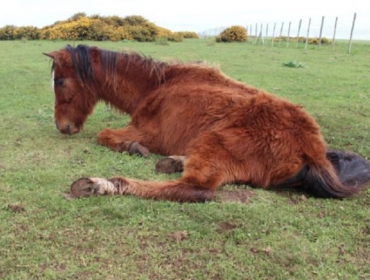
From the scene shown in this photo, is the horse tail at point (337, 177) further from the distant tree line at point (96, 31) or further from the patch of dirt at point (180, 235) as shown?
the distant tree line at point (96, 31)

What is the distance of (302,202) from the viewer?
348 centimetres

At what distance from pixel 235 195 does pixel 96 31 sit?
87.4 ft

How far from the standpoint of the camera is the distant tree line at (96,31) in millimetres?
28375

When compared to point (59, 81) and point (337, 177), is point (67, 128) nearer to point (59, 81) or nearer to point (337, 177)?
point (59, 81)

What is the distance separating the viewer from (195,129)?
409 centimetres

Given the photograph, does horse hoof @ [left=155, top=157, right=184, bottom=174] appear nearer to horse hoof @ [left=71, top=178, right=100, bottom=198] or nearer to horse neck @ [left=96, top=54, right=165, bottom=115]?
horse hoof @ [left=71, top=178, right=100, bottom=198]

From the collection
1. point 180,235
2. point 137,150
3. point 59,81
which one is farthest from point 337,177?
point 59,81

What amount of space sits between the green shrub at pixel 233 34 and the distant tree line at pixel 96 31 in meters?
4.02

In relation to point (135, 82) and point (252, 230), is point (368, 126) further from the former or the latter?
point (252, 230)

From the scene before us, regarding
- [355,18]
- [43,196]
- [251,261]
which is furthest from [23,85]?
[355,18]

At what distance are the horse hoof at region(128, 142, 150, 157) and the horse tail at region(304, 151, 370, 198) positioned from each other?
172 cm

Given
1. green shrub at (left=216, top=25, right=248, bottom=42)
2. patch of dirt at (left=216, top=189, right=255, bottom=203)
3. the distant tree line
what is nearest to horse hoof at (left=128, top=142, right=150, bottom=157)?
patch of dirt at (left=216, top=189, right=255, bottom=203)

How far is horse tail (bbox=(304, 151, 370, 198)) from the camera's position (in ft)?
11.6

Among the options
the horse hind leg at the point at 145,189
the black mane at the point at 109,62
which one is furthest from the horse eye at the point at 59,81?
the horse hind leg at the point at 145,189
